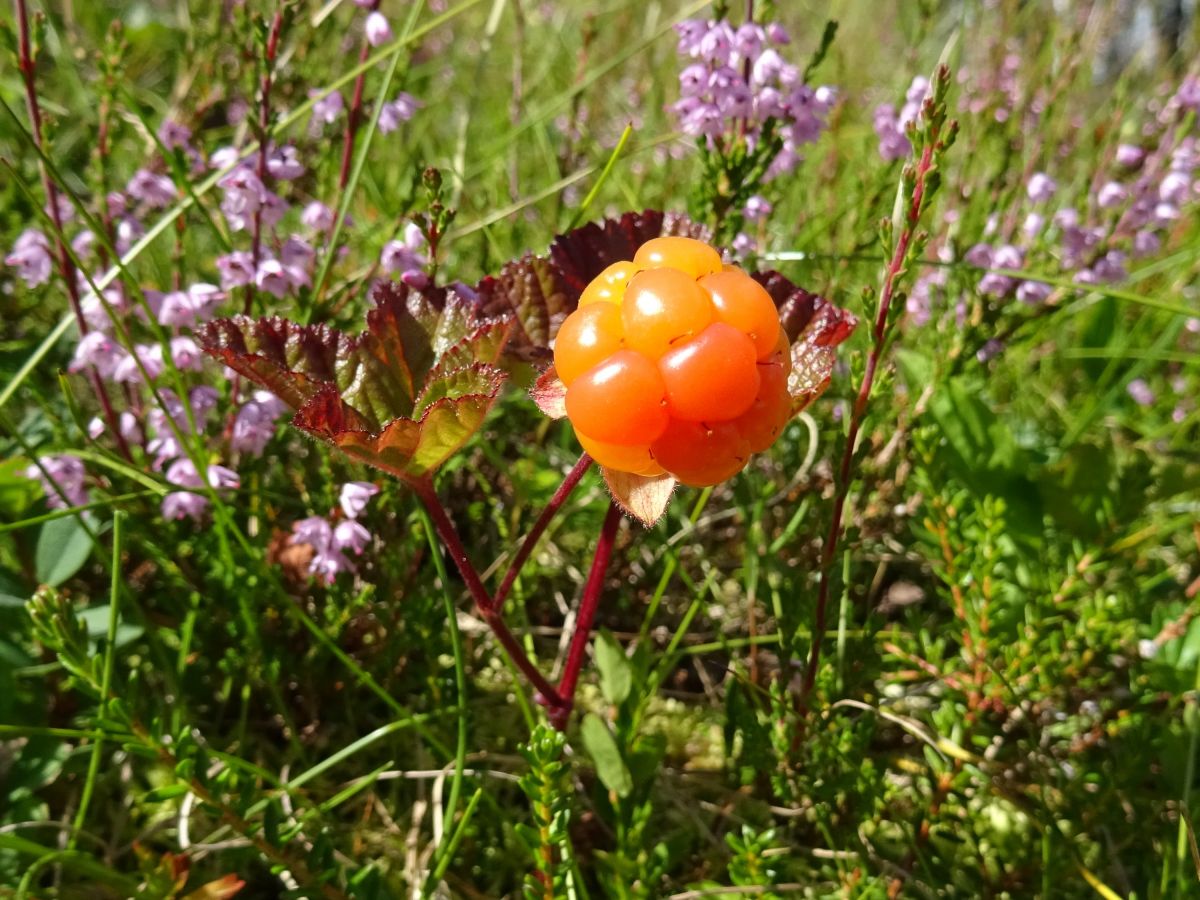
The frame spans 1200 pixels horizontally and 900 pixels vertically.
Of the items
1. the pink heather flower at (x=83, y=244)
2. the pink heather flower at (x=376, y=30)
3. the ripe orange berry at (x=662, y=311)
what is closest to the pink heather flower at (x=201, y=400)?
the pink heather flower at (x=83, y=244)

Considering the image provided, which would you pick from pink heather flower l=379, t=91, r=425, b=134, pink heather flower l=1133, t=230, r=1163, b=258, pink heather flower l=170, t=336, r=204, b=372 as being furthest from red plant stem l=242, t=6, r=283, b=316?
pink heather flower l=1133, t=230, r=1163, b=258

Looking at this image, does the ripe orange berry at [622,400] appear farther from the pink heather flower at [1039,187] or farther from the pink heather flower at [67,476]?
the pink heather flower at [1039,187]

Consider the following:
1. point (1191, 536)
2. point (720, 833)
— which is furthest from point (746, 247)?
point (1191, 536)

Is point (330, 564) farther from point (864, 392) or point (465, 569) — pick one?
point (864, 392)

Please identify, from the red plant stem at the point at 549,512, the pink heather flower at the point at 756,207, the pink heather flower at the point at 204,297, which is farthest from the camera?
the pink heather flower at the point at 756,207

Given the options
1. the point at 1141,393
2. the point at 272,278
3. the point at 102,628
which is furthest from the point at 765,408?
the point at 1141,393

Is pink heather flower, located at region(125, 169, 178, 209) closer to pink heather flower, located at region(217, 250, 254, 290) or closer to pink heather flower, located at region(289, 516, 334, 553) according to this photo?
pink heather flower, located at region(217, 250, 254, 290)

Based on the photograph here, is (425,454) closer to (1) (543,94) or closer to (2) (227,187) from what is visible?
(2) (227,187)
